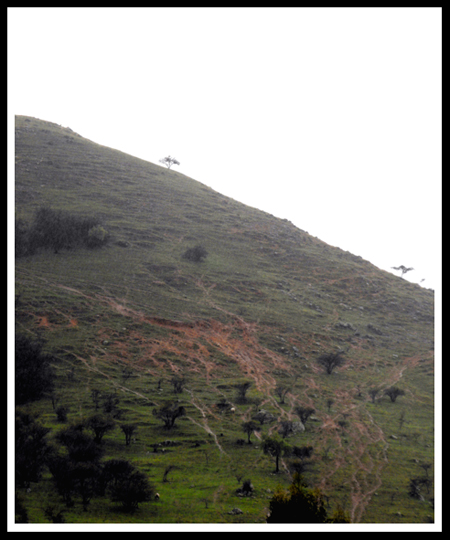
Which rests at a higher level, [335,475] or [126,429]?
[126,429]

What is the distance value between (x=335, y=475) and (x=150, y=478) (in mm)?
7201

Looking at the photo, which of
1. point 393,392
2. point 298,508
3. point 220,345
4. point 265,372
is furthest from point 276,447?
point 220,345

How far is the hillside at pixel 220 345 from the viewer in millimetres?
12617

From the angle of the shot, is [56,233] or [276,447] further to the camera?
[56,233]

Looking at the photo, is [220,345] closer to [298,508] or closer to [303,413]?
[303,413]

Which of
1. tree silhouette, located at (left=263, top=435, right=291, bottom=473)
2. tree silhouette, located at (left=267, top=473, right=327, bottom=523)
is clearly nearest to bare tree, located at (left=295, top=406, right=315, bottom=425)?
tree silhouette, located at (left=263, top=435, right=291, bottom=473)

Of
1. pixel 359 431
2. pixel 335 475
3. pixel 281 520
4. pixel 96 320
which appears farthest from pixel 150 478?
pixel 96 320

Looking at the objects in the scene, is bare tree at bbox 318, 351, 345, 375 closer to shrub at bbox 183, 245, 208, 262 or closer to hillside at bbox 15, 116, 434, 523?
hillside at bbox 15, 116, 434, 523

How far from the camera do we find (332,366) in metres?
23.7

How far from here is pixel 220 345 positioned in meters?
24.7

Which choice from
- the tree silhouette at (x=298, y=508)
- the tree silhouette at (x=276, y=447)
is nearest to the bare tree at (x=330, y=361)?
the tree silhouette at (x=276, y=447)

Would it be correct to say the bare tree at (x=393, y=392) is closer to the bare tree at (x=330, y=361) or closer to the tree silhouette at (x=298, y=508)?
the bare tree at (x=330, y=361)

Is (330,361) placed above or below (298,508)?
below

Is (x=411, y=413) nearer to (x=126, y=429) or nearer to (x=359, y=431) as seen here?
(x=359, y=431)
